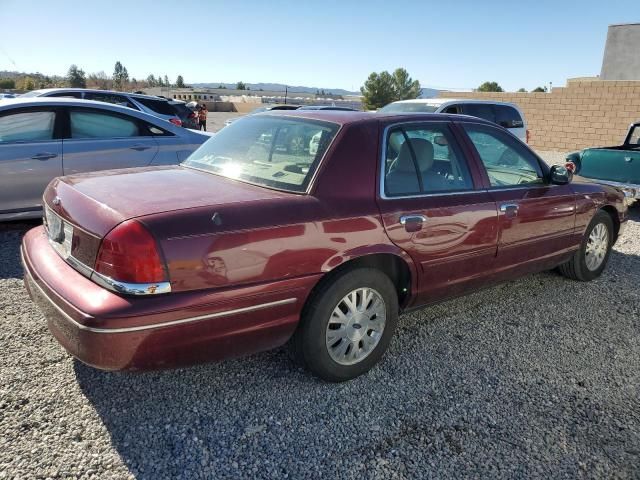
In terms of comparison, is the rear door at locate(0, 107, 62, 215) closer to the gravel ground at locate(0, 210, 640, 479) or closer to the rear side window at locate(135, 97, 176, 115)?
the gravel ground at locate(0, 210, 640, 479)

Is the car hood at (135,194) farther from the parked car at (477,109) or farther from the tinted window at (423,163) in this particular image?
the parked car at (477,109)

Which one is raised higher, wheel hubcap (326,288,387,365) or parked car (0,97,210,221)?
parked car (0,97,210,221)

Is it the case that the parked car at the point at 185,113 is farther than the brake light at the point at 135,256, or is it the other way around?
the parked car at the point at 185,113

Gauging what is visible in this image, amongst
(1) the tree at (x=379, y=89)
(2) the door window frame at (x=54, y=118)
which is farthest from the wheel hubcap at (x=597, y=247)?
(1) the tree at (x=379, y=89)

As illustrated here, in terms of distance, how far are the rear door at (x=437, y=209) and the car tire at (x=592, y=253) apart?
5.15 ft

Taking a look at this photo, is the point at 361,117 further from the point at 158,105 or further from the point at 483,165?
the point at 158,105

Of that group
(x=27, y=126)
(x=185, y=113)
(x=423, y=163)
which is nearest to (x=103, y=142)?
(x=27, y=126)

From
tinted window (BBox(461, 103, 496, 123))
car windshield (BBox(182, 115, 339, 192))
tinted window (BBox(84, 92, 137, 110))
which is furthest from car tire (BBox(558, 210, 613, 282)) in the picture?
tinted window (BBox(84, 92, 137, 110))

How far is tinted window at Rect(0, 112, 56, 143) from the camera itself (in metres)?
5.48

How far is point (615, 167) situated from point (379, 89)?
191ft

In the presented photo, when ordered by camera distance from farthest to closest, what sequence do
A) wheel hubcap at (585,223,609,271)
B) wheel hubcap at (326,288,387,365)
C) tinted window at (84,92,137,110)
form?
tinted window at (84,92,137,110) → wheel hubcap at (585,223,609,271) → wheel hubcap at (326,288,387,365)

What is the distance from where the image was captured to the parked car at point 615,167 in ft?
25.3

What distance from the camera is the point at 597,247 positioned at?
16.4ft

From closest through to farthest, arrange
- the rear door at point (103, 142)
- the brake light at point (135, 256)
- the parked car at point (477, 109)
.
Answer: the brake light at point (135, 256) < the rear door at point (103, 142) < the parked car at point (477, 109)
